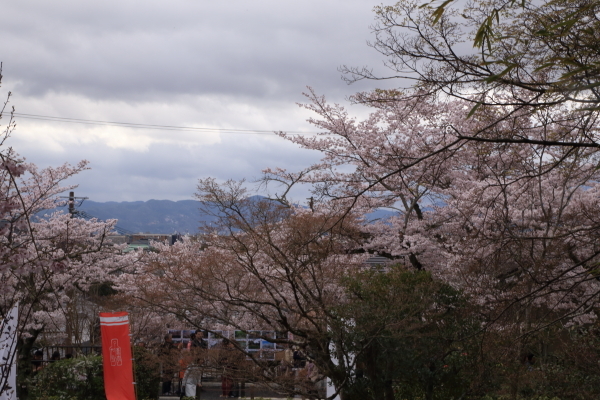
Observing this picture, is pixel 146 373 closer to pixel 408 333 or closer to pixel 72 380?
pixel 72 380

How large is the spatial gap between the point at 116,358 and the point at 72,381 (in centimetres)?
289

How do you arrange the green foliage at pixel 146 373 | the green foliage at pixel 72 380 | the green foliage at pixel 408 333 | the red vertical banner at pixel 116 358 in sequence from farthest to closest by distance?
1. the green foliage at pixel 146 373
2. the green foliage at pixel 72 380
3. the red vertical banner at pixel 116 358
4. the green foliage at pixel 408 333

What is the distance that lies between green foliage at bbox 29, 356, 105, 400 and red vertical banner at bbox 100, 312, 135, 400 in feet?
7.66

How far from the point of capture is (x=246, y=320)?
13.3 meters

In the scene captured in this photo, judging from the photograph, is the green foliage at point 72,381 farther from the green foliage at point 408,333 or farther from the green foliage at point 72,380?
the green foliage at point 408,333

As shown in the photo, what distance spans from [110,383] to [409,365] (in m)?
5.02

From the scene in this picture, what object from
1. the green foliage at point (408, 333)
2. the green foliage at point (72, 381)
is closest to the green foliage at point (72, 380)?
the green foliage at point (72, 381)

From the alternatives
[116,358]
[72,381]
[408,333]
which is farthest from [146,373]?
[408,333]

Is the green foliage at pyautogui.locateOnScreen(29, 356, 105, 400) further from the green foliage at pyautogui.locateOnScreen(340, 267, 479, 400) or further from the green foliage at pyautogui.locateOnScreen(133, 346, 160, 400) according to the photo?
the green foliage at pyautogui.locateOnScreen(340, 267, 479, 400)

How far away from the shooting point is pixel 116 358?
9.42m

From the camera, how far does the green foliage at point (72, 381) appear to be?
1152 cm

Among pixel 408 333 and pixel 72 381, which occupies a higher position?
pixel 408 333

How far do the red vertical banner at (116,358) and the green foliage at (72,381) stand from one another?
233 cm

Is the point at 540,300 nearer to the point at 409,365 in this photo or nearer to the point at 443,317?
the point at 443,317
